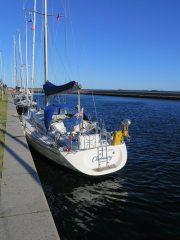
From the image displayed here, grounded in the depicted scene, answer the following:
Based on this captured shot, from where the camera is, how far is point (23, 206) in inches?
162

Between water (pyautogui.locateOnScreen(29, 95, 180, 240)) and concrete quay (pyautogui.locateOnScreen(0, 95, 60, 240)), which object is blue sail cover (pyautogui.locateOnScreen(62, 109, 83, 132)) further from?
concrete quay (pyautogui.locateOnScreen(0, 95, 60, 240))

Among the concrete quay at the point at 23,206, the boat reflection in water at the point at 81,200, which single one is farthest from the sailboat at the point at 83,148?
the concrete quay at the point at 23,206

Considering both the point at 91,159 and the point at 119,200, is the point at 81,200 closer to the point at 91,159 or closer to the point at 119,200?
the point at 119,200

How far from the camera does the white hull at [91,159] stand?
687 centimetres

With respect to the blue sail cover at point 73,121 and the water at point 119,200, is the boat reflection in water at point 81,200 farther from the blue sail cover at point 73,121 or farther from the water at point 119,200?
the blue sail cover at point 73,121

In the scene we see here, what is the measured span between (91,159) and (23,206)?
11.4ft

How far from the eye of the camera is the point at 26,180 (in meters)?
5.26

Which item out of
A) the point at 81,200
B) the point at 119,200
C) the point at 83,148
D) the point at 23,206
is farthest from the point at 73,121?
the point at 23,206

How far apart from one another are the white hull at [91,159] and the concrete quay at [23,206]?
4.27ft

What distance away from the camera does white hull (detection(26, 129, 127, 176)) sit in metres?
6.87

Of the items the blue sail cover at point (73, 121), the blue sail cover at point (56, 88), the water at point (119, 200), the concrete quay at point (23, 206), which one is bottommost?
the water at point (119, 200)

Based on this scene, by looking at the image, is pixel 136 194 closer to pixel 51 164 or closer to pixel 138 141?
pixel 51 164

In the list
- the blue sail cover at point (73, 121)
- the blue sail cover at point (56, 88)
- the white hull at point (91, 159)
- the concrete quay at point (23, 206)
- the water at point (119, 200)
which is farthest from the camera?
the blue sail cover at point (56, 88)

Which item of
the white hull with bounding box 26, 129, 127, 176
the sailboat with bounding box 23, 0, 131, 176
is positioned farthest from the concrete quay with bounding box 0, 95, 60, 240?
the sailboat with bounding box 23, 0, 131, 176
